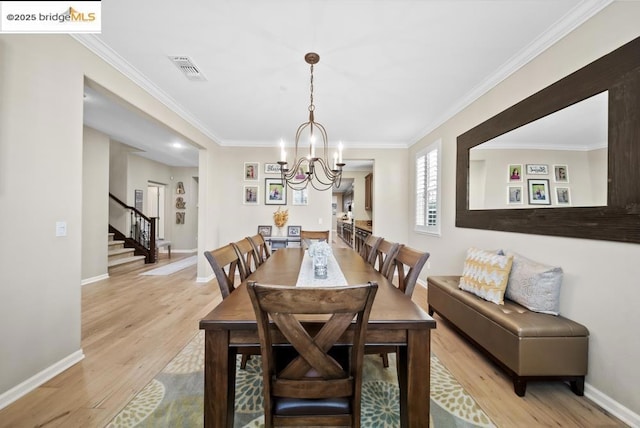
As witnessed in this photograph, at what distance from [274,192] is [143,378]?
3.57 metres

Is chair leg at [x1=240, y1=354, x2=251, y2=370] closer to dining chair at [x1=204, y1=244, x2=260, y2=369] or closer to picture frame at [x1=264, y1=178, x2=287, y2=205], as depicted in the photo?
dining chair at [x1=204, y1=244, x2=260, y2=369]

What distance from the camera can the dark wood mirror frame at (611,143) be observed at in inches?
57.9

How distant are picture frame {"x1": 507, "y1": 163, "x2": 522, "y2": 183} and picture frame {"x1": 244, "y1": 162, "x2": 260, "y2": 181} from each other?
157 inches

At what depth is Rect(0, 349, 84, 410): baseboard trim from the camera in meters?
1.55

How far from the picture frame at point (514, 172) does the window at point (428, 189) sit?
1412mm

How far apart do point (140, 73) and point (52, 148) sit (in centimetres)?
124

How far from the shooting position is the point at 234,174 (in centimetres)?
497

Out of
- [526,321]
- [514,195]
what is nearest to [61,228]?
[526,321]

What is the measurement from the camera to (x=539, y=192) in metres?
2.08

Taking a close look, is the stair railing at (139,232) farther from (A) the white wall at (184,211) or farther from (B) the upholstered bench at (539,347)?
(B) the upholstered bench at (539,347)

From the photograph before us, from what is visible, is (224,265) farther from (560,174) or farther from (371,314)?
(560,174)

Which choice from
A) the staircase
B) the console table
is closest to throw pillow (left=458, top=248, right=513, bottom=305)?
the console table

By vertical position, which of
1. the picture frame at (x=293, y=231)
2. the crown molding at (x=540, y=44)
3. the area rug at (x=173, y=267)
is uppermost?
the crown molding at (x=540, y=44)

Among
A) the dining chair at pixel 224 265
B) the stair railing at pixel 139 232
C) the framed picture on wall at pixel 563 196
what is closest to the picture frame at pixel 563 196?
the framed picture on wall at pixel 563 196
